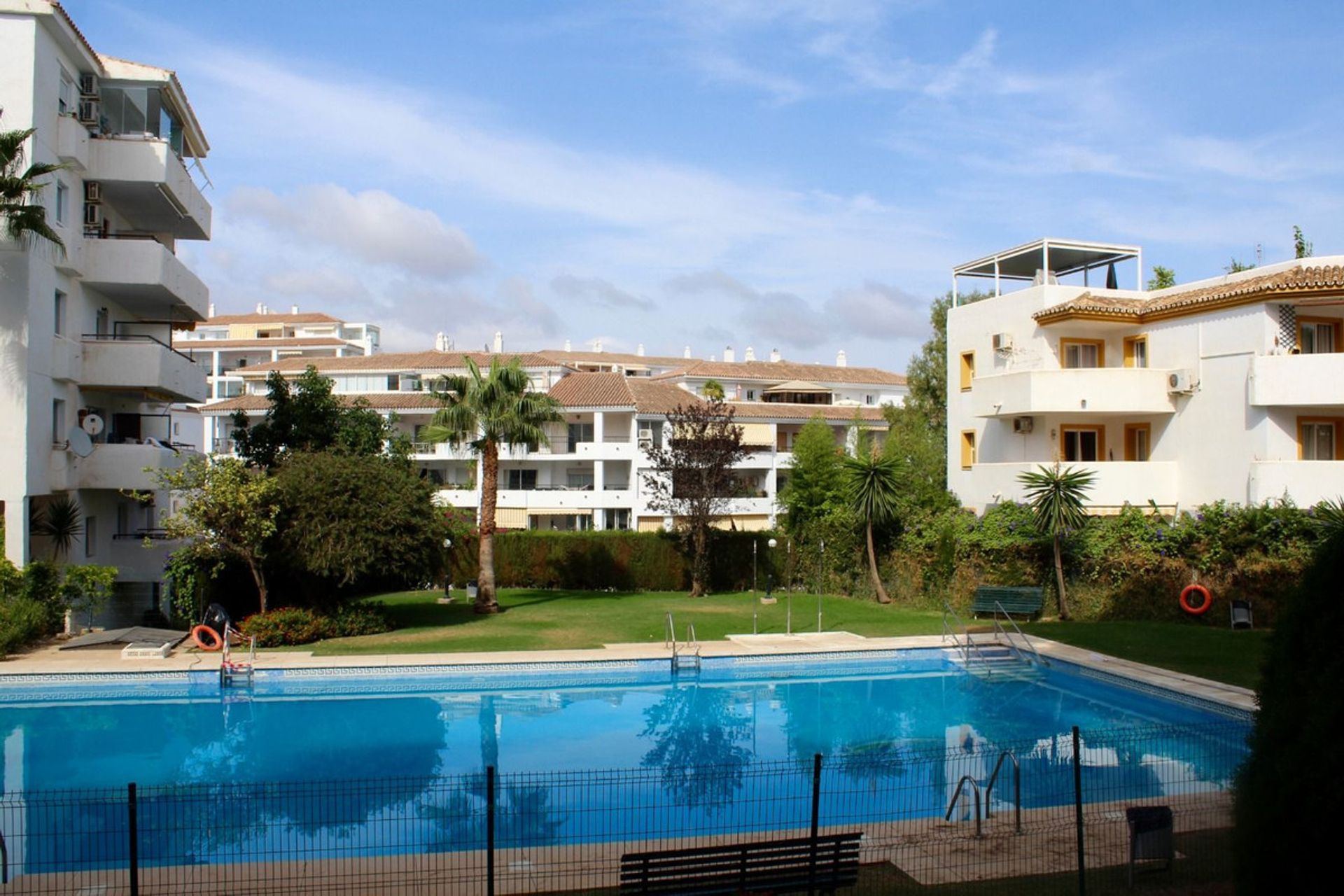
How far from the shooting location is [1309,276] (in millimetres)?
26516

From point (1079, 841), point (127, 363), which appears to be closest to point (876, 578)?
point (127, 363)

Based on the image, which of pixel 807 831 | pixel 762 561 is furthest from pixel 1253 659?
pixel 762 561

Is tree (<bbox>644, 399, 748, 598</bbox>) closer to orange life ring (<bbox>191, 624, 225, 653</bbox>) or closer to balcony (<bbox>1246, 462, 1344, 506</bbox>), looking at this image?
orange life ring (<bbox>191, 624, 225, 653</bbox>)

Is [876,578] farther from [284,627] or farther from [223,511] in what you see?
[223,511]

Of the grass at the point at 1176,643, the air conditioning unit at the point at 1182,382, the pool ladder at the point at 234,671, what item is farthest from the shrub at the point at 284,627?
the air conditioning unit at the point at 1182,382

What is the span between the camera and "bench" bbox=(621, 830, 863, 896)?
8945mm

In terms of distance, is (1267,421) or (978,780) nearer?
(978,780)

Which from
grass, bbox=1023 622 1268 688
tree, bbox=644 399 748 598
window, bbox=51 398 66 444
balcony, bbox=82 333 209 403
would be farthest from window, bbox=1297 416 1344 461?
window, bbox=51 398 66 444

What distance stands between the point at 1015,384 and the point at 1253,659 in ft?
37.6

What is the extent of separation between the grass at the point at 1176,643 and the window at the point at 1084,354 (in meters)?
8.69

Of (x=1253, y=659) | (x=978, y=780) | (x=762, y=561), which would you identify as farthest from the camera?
(x=762, y=561)

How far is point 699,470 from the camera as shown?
113 ft

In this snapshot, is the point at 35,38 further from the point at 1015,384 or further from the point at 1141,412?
the point at 1141,412

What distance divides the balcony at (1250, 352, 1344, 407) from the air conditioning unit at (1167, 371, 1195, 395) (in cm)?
228
